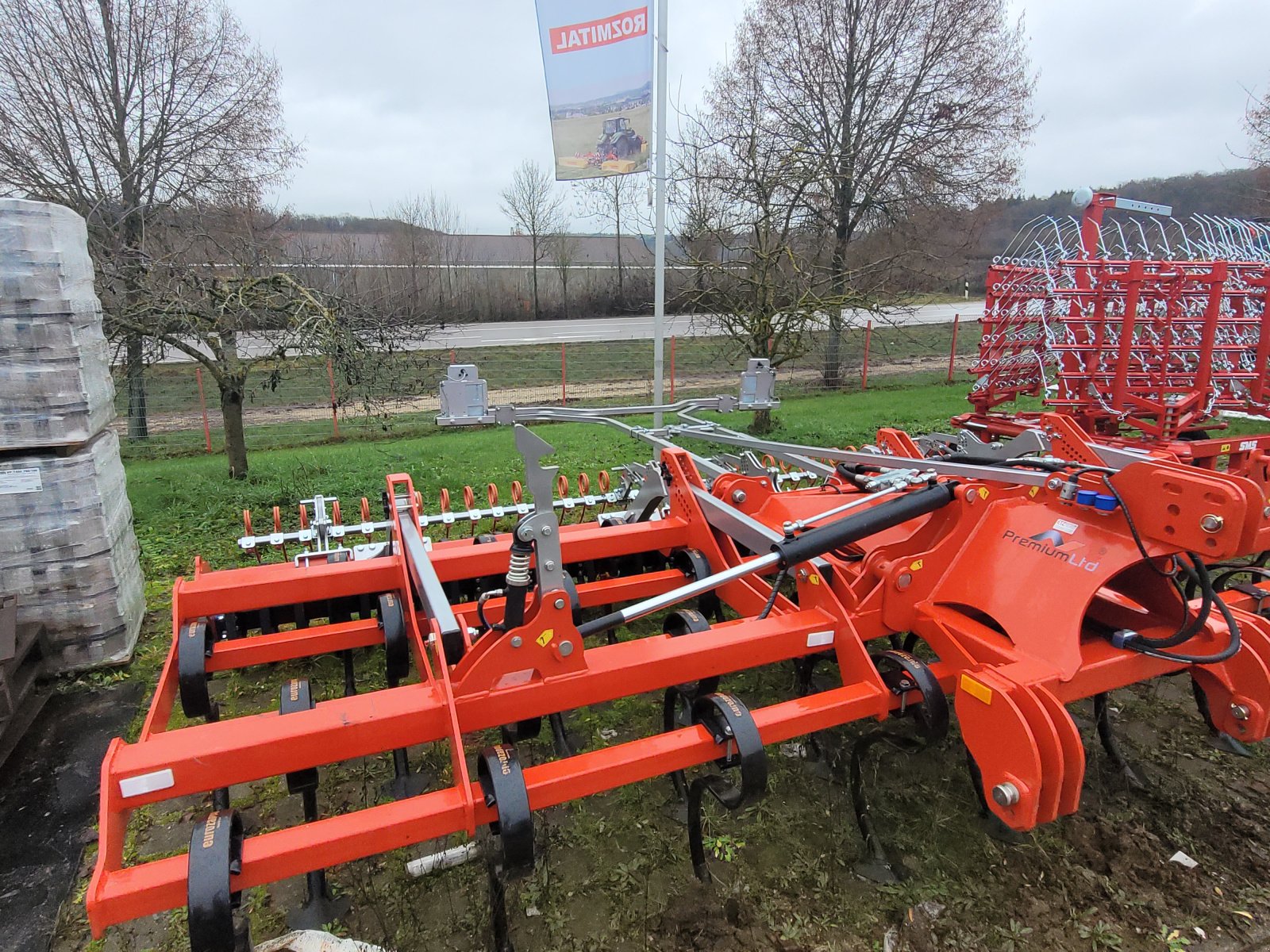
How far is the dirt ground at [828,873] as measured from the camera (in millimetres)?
2621

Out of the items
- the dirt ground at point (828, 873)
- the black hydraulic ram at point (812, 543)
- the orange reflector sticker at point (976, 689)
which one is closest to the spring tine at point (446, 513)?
the dirt ground at point (828, 873)

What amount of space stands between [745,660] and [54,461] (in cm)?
400


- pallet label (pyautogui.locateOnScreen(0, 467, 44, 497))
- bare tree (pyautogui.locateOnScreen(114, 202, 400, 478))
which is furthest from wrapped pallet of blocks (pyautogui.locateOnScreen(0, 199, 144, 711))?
bare tree (pyautogui.locateOnScreen(114, 202, 400, 478))

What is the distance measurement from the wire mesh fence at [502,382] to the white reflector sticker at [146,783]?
252 inches

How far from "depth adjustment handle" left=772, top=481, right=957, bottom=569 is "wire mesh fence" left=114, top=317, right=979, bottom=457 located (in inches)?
243

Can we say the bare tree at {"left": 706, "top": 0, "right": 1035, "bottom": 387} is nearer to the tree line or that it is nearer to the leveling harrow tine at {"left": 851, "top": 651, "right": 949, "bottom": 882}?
the tree line

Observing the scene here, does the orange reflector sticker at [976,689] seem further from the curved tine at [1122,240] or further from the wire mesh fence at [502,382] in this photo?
the wire mesh fence at [502,382]

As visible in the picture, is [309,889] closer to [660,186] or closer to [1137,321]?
[660,186]

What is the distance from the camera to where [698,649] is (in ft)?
9.20

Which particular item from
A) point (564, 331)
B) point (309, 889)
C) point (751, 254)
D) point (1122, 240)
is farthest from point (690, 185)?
point (564, 331)

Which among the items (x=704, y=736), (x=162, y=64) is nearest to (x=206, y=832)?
(x=704, y=736)

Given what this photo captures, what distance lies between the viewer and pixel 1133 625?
122 inches

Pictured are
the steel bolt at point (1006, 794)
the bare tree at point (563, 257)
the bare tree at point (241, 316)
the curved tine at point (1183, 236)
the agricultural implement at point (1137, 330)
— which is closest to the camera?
the steel bolt at point (1006, 794)

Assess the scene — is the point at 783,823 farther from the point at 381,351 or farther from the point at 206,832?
the point at 381,351
